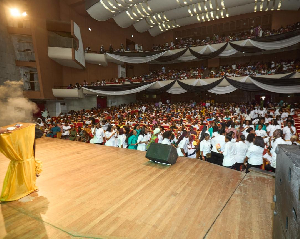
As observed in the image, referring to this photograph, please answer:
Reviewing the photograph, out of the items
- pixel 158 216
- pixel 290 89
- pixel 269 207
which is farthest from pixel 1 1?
pixel 290 89

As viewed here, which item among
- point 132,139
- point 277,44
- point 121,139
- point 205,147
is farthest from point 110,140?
point 277,44

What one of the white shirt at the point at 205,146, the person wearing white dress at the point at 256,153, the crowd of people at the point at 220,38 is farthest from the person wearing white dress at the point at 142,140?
the crowd of people at the point at 220,38

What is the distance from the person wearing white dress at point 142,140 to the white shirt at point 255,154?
106 inches

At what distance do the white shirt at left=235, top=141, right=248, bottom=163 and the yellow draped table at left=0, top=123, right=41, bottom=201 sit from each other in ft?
13.3

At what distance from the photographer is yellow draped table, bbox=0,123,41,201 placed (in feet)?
8.43

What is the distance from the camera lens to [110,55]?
1561cm

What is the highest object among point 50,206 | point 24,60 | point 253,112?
point 24,60

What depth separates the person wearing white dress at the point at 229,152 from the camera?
152 inches

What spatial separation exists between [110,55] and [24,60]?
21.0 ft

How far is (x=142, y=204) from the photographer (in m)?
2.63

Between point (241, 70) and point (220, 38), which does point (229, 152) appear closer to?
point (241, 70)

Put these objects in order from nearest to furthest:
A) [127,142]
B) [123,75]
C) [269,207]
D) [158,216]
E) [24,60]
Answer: [158,216] → [269,207] → [127,142] → [24,60] → [123,75]

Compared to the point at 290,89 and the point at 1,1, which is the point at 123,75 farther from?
the point at 290,89

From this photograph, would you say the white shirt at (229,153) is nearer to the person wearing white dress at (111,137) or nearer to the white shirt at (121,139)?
the white shirt at (121,139)
